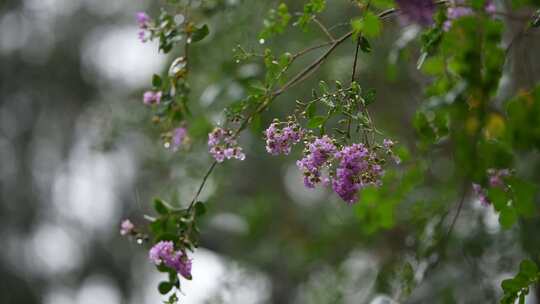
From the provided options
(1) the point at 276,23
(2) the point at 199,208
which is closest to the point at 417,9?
(1) the point at 276,23

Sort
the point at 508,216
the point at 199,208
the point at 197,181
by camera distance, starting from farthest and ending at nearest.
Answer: the point at 197,181
the point at 199,208
the point at 508,216

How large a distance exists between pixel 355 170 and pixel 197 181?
1719 millimetres

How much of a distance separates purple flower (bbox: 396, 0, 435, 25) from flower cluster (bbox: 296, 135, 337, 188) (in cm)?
27

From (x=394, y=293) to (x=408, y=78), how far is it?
1.26 m

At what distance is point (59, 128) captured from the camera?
4680 millimetres

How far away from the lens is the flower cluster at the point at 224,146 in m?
1.23

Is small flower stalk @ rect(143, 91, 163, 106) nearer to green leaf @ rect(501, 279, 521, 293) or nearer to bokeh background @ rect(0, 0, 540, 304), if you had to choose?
bokeh background @ rect(0, 0, 540, 304)

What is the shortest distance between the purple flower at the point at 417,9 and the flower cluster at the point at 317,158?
Result: 0.27 meters

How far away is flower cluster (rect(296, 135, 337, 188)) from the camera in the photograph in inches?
43.5

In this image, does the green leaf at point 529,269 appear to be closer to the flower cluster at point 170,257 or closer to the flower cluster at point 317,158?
the flower cluster at point 317,158

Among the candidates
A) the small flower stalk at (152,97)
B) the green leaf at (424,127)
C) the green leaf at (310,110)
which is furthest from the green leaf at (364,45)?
the small flower stalk at (152,97)

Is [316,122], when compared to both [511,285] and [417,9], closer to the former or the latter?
[417,9]

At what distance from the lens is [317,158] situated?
111 cm

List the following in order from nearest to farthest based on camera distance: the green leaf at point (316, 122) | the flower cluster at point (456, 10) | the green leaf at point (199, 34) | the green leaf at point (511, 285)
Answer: the flower cluster at point (456, 10), the green leaf at point (316, 122), the green leaf at point (511, 285), the green leaf at point (199, 34)
